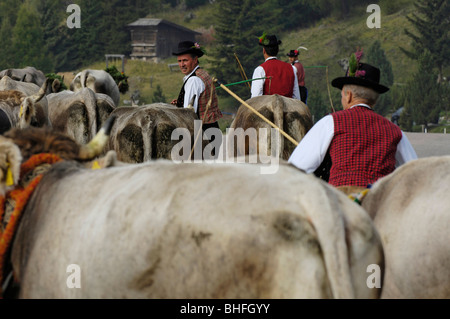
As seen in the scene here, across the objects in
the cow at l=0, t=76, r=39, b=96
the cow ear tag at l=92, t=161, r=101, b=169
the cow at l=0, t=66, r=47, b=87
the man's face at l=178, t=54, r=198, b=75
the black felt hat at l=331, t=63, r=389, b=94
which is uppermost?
the cow at l=0, t=66, r=47, b=87

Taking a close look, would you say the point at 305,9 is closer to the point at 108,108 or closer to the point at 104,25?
the point at 104,25

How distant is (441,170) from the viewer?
157 inches

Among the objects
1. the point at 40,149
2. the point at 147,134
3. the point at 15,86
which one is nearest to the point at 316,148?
the point at 40,149

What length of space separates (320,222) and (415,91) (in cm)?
3814

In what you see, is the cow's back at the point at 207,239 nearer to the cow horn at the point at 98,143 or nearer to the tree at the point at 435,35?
the cow horn at the point at 98,143

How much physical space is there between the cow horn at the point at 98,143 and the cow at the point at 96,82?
480 inches

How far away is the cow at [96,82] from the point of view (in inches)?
618

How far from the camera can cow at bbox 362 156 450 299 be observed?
3.76 metres

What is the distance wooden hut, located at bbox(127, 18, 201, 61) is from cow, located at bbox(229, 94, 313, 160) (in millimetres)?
63106

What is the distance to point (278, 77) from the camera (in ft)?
35.1

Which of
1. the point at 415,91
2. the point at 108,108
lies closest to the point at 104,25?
the point at 415,91

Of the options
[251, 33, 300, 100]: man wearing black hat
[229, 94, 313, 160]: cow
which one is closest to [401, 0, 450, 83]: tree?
[251, 33, 300, 100]: man wearing black hat

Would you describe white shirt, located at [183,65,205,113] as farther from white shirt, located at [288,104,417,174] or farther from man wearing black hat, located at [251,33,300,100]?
white shirt, located at [288,104,417,174]

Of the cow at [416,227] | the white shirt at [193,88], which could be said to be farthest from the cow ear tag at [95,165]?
the white shirt at [193,88]
